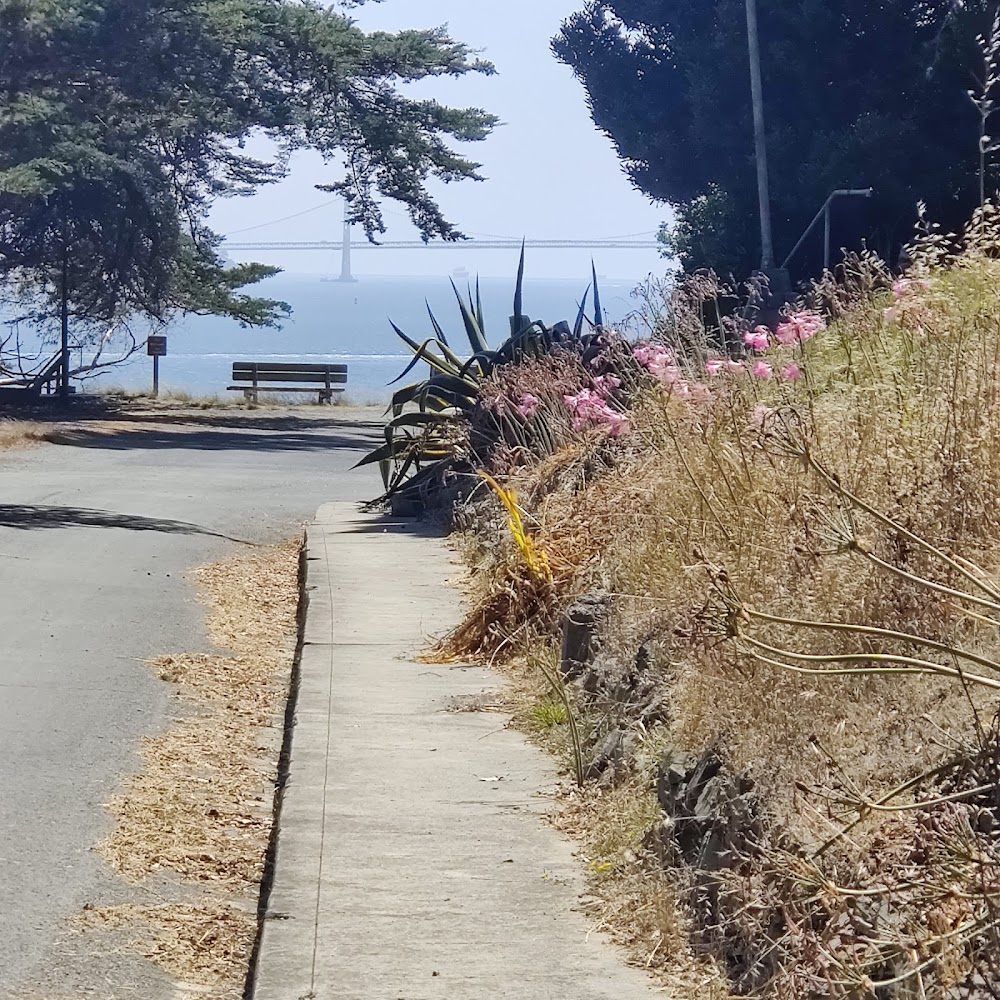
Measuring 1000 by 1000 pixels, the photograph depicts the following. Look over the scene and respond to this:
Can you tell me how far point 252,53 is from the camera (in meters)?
33.6

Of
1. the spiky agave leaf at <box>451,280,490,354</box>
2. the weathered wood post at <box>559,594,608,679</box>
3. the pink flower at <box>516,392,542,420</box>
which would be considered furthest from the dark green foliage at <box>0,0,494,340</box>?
the weathered wood post at <box>559,594,608,679</box>

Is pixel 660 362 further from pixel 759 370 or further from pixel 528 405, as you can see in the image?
pixel 528 405

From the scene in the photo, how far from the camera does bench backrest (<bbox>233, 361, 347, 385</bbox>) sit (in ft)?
146

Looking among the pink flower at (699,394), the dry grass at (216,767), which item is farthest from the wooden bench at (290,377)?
the pink flower at (699,394)

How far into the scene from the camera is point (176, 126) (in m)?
32.1

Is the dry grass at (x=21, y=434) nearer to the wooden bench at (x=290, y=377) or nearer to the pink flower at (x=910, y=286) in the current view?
the wooden bench at (x=290, y=377)

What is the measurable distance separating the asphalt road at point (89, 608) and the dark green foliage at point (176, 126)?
611 centimetres

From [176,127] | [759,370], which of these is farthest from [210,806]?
[176,127]

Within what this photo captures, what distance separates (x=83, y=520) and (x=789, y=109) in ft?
75.3

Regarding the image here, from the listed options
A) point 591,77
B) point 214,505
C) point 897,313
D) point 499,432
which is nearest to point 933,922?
point 897,313

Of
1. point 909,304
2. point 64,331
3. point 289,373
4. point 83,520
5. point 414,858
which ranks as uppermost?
point 64,331

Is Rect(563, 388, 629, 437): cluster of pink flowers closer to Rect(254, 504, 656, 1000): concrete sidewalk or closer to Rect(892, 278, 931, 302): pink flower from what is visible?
Rect(254, 504, 656, 1000): concrete sidewalk

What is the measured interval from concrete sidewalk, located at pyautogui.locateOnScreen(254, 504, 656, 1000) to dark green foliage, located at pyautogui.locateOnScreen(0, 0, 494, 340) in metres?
19.5

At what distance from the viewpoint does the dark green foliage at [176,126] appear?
95.3 feet
